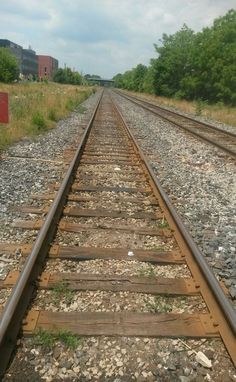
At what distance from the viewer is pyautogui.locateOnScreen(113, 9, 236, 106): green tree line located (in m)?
44.0

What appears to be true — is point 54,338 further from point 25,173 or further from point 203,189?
point 25,173

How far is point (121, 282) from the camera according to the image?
3.86m

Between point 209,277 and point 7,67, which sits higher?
point 209,277

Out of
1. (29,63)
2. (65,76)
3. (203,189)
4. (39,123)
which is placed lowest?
(65,76)

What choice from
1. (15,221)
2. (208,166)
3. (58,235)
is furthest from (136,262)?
(208,166)

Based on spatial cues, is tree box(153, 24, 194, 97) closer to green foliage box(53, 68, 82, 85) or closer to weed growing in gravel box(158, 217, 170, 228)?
weed growing in gravel box(158, 217, 170, 228)

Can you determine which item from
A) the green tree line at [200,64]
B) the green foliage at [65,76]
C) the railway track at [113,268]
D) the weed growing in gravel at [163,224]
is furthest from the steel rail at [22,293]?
the green foliage at [65,76]

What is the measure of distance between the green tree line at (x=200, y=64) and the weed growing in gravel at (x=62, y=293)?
41.0m

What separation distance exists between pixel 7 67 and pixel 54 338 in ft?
258

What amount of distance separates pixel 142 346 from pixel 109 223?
2.49 meters

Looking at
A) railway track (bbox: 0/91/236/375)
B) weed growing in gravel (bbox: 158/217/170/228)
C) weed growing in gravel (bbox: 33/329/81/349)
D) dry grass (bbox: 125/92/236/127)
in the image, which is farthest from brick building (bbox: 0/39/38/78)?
weed growing in gravel (bbox: 33/329/81/349)

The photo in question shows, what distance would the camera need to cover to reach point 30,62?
167 metres

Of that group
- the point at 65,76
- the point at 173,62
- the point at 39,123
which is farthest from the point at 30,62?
the point at 39,123

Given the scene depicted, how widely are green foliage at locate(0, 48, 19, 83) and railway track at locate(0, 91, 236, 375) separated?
72.5m
